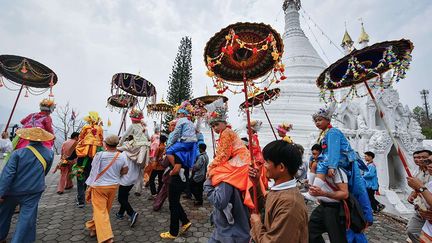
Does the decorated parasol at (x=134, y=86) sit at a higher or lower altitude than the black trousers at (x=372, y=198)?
higher

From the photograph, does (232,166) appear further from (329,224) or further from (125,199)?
(125,199)

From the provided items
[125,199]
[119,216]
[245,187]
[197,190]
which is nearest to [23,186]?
[125,199]

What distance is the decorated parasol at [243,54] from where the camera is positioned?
2.94 meters

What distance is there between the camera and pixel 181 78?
21.9 meters

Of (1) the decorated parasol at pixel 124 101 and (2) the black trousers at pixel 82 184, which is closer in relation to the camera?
(2) the black trousers at pixel 82 184

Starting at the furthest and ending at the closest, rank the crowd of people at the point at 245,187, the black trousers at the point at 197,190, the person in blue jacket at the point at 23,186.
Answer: the black trousers at the point at 197,190
the person in blue jacket at the point at 23,186
the crowd of people at the point at 245,187

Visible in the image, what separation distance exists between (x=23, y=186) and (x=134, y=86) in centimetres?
577

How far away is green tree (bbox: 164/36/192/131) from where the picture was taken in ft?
70.0

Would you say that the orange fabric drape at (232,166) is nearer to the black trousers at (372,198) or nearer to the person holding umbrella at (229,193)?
the person holding umbrella at (229,193)

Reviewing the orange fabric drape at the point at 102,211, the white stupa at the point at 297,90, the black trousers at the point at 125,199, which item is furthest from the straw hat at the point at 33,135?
the white stupa at the point at 297,90

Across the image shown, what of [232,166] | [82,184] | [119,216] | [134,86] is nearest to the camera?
[232,166]

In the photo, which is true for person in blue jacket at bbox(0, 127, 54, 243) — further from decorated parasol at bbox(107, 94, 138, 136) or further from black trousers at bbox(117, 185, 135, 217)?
decorated parasol at bbox(107, 94, 138, 136)

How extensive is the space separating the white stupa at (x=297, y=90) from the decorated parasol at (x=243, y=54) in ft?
28.6

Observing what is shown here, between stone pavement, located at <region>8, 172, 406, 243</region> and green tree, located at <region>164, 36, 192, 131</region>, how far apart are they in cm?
1597
